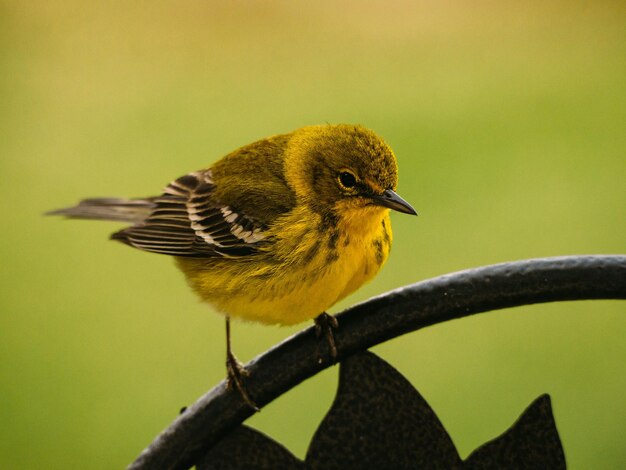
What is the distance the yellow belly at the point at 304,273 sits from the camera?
2502 millimetres

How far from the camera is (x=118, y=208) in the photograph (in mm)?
3336

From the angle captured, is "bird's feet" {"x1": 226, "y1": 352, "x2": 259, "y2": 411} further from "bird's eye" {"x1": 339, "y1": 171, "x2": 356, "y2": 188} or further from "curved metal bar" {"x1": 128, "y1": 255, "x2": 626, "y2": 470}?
"bird's eye" {"x1": 339, "y1": 171, "x2": 356, "y2": 188}

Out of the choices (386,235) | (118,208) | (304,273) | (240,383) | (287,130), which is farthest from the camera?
(287,130)

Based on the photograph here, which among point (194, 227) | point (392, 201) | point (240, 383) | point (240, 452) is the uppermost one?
point (392, 201)

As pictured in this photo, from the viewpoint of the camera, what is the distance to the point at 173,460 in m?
1.85

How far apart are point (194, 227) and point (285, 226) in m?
0.44

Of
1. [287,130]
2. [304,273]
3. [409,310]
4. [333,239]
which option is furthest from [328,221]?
[287,130]

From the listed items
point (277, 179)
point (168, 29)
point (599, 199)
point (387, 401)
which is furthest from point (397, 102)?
point (387, 401)

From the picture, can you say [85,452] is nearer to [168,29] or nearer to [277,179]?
[277,179]

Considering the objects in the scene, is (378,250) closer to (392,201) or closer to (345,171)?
(392,201)

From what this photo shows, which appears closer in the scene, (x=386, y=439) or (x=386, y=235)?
(x=386, y=439)

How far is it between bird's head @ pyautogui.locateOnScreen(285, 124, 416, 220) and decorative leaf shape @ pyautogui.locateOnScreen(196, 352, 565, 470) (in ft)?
2.49

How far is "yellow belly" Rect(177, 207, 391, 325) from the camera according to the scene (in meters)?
2.50

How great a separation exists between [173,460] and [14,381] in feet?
11.8
